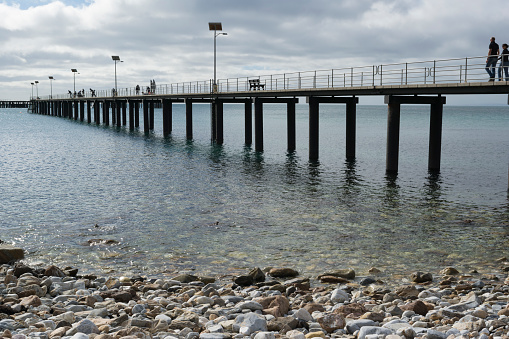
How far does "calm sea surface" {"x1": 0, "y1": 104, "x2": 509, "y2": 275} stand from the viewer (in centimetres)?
1280

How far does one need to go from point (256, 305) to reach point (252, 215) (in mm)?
9317

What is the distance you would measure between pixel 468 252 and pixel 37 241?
11.3 metres

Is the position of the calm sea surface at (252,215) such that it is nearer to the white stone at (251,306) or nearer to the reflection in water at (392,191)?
the reflection in water at (392,191)

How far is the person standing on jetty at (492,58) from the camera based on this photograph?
2153 centimetres

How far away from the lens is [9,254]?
1243 cm

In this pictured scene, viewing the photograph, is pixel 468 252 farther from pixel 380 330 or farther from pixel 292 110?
pixel 292 110

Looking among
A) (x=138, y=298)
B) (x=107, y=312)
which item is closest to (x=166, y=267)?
(x=138, y=298)

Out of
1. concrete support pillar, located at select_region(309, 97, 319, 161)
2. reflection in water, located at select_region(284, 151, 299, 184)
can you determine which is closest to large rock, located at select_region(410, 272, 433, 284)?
reflection in water, located at select_region(284, 151, 299, 184)

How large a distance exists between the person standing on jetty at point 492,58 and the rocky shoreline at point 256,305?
12.6 meters

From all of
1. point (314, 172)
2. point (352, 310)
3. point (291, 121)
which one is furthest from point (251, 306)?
point (291, 121)

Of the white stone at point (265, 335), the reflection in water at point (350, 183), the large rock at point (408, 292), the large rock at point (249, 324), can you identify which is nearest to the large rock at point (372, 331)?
the white stone at point (265, 335)

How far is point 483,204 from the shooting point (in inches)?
777

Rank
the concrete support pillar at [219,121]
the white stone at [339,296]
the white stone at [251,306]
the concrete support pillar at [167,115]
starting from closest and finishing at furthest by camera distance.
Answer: the white stone at [251,306] < the white stone at [339,296] < the concrete support pillar at [219,121] < the concrete support pillar at [167,115]

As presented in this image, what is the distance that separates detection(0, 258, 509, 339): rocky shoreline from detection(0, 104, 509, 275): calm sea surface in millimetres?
1303
